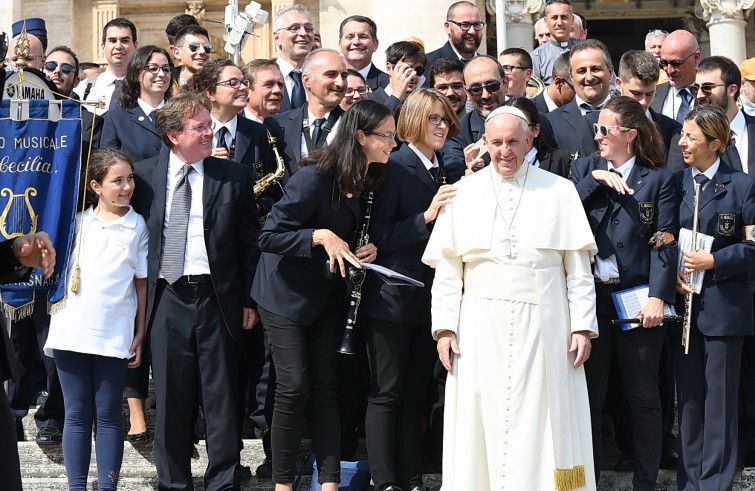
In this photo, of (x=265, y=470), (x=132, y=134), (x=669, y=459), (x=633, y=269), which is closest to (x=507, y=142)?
(x=633, y=269)

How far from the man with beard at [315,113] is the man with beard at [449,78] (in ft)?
2.15

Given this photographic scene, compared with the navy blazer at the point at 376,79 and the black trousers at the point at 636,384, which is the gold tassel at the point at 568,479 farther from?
the navy blazer at the point at 376,79

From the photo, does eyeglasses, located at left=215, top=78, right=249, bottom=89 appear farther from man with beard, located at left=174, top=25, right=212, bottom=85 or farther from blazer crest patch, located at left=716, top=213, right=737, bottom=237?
blazer crest patch, located at left=716, top=213, right=737, bottom=237

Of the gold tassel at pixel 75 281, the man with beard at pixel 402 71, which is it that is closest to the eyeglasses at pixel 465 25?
the man with beard at pixel 402 71

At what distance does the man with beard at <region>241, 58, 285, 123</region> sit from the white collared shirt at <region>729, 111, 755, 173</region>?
3.00 m

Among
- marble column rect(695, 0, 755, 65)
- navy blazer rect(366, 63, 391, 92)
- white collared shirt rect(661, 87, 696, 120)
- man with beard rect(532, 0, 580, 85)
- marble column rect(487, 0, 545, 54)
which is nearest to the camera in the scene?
white collared shirt rect(661, 87, 696, 120)

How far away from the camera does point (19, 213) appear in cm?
729

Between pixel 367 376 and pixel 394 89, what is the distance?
2.05 meters

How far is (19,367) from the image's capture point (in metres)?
4.94

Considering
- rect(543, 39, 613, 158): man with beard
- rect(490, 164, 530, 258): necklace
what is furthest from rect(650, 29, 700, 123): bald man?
rect(490, 164, 530, 258): necklace

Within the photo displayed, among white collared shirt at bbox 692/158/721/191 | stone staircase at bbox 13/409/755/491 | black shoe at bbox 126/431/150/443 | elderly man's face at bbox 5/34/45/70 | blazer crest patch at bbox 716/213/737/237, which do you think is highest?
elderly man's face at bbox 5/34/45/70

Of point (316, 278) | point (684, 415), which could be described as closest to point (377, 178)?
point (316, 278)

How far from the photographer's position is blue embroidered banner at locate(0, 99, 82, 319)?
721cm

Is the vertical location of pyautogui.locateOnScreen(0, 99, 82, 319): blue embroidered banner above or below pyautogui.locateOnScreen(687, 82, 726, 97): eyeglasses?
below
